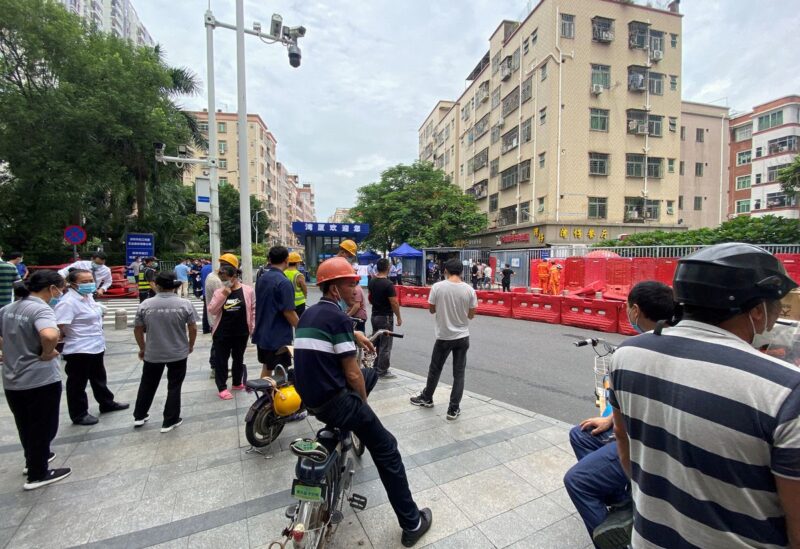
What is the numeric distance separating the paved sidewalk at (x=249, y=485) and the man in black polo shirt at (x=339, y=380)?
40 cm

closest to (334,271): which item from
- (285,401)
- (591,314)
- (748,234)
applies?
(285,401)

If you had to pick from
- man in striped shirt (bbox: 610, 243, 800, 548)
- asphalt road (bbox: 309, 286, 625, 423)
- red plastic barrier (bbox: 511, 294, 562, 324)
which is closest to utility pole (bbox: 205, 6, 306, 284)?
asphalt road (bbox: 309, 286, 625, 423)

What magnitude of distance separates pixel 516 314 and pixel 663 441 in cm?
1120

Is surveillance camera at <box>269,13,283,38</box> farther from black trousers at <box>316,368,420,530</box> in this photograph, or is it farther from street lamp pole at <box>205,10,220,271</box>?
black trousers at <box>316,368,420,530</box>

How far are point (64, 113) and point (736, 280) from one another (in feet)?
72.0

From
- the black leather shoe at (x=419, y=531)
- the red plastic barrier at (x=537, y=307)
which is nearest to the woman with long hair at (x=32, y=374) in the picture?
the black leather shoe at (x=419, y=531)

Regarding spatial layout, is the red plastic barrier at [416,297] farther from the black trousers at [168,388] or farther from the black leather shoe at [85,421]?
the black leather shoe at [85,421]

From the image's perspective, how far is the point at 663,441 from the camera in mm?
1225

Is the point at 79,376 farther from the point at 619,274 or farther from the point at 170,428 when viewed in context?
the point at 619,274

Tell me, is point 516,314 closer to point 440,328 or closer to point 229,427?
point 440,328

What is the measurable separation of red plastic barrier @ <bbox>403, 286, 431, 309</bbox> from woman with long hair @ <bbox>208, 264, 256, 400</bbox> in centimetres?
1009

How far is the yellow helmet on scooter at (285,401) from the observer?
11.5 feet

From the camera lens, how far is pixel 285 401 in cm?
353

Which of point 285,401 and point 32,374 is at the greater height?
point 32,374
